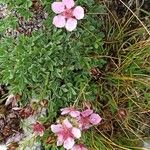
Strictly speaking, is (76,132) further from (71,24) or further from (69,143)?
(71,24)

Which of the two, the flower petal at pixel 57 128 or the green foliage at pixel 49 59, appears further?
the green foliage at pixel 49 59

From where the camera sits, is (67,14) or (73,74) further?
(73,74)

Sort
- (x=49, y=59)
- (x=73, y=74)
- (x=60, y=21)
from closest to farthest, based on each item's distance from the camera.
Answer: (x=60, y=21)
(x=49, y=59)
(x=73, y=74)

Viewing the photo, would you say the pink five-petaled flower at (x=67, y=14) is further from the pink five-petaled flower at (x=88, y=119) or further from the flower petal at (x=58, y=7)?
the pink five-petaled flower at (x=88, y=119)

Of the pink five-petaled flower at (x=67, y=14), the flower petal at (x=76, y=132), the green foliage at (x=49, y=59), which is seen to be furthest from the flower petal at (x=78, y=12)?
the flower petal at (x=76, y=132)

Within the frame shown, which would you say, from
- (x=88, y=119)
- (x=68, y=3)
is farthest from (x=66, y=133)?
(x=68, y=3)

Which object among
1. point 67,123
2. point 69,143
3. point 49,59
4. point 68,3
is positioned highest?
point 68,3

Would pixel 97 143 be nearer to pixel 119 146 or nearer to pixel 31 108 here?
pixel 119 146
